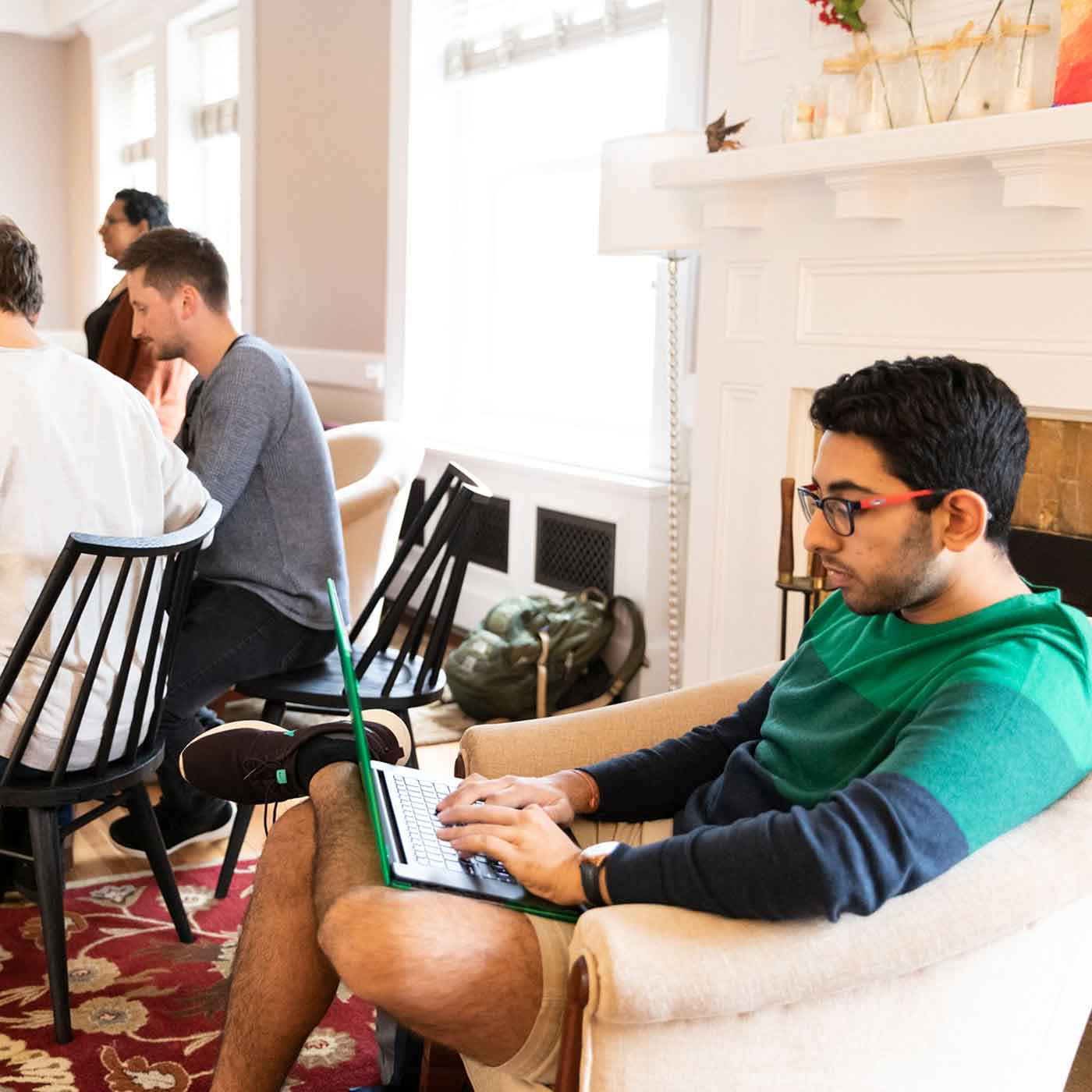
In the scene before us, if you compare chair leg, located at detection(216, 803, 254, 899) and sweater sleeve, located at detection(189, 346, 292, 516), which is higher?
sweater sleeve, located at detection(189, 346, 292, 516)

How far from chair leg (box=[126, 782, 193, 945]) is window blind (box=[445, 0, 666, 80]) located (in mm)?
2786

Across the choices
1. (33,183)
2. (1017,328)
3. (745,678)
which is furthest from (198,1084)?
(33,183)

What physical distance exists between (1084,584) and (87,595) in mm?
1792

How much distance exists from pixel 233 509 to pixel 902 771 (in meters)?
1.70

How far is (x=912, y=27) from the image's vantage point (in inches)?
106

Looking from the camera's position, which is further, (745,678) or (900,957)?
(745,678)

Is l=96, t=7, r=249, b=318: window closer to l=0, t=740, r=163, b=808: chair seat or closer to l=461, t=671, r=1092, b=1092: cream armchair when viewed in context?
l=0, t=740, r=163, b=808: chair seat

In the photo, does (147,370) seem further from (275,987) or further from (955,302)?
(275,987)

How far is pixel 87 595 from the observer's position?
1.94 metres

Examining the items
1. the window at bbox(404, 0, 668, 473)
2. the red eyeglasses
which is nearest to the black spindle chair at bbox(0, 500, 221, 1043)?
the red eyeglasses

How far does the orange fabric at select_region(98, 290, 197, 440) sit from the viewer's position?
384 cm

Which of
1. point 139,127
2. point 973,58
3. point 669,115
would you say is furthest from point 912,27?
point 139,127

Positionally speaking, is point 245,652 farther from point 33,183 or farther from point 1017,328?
point 33,183

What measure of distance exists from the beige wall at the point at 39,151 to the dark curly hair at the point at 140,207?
4.25m
